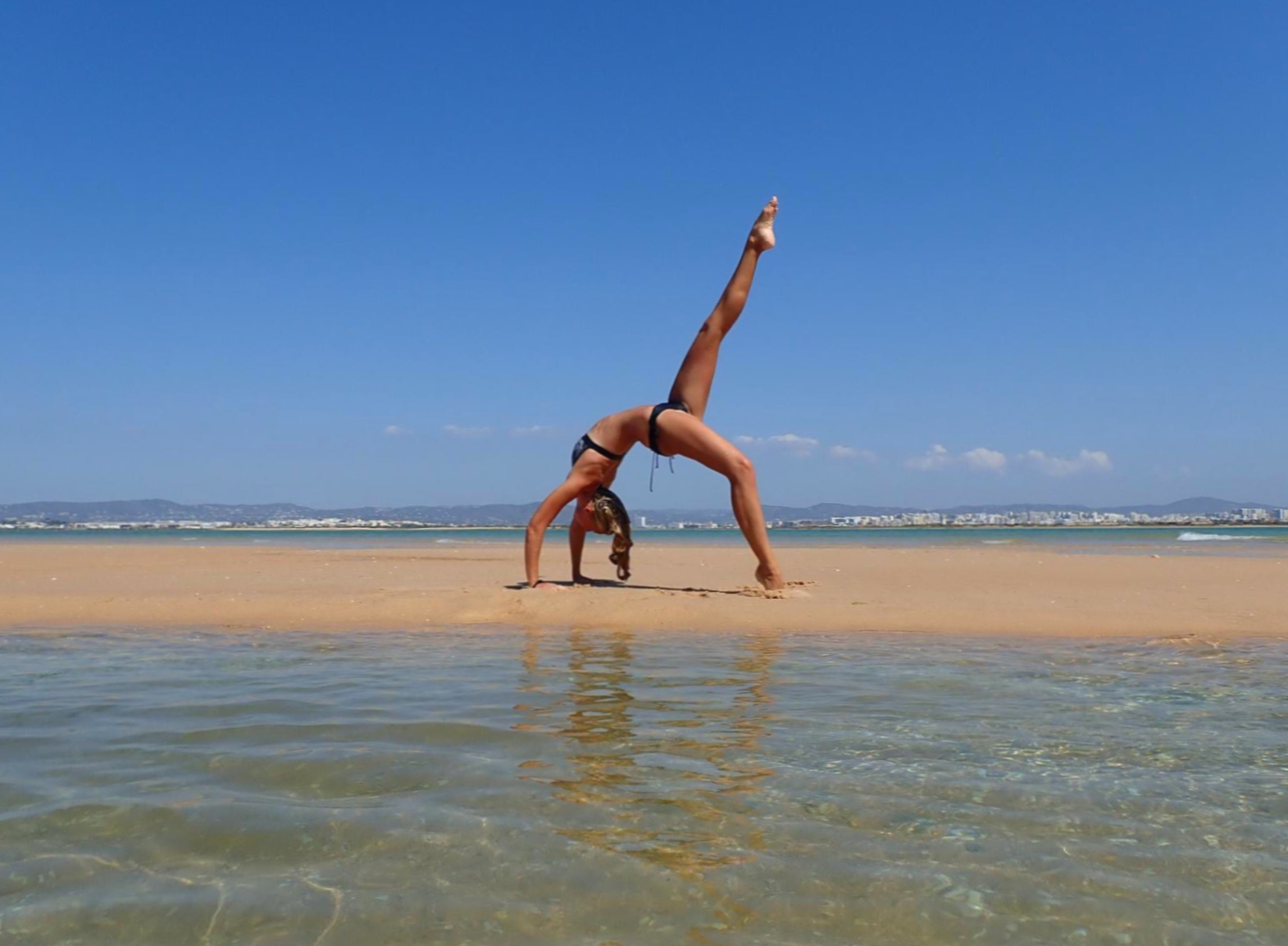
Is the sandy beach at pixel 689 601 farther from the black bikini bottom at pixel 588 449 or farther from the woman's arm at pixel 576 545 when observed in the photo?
the black bikini bottom at pixel 588 449

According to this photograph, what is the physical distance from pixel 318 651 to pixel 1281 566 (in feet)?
53.2

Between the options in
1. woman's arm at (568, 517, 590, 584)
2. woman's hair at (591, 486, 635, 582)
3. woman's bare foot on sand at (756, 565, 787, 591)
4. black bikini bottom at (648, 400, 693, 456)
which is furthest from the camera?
woman's arm at (568, 517, 590, 584)

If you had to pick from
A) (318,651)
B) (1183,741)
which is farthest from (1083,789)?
(318,651)

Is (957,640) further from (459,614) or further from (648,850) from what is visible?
(648,850)

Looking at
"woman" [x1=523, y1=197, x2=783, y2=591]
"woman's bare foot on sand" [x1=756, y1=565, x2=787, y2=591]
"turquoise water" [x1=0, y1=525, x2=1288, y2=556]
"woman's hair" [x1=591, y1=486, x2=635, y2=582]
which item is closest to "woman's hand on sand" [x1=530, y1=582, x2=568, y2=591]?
"woman" [x1=523, y1=197, x2=783, y2=591]

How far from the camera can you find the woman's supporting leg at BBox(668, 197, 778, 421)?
925 centimetres

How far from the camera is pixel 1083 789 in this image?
10.6 feet

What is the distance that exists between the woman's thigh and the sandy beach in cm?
124

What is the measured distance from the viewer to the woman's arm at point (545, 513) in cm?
945

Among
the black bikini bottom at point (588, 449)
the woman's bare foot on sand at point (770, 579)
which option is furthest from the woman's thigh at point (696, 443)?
the woman's bare foot on sand at point (770, 579)

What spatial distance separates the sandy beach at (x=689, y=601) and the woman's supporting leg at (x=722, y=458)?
0.70m

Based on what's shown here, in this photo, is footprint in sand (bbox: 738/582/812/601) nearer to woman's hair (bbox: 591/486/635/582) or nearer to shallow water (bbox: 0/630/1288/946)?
woman's hair (bbox: 591/486/635/582)

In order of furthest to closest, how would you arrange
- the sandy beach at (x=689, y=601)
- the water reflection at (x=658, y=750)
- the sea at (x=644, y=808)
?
the sandy beach at (x=689, y=601) < the water reflection at (x=658, y=750) < the sea at (x=644, y=808)

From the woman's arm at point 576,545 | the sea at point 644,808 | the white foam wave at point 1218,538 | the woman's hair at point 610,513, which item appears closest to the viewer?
the sea at point 644,808
